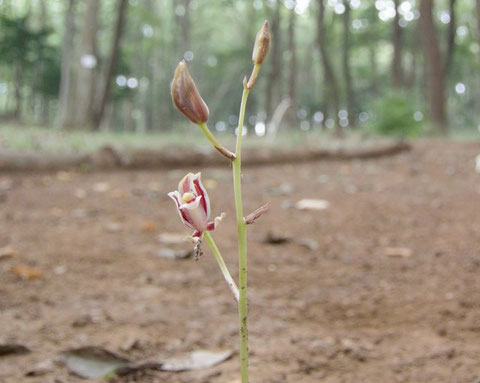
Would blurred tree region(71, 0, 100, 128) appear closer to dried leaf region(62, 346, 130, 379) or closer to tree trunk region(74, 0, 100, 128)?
tree trunk region(74, 0, 100, 128)

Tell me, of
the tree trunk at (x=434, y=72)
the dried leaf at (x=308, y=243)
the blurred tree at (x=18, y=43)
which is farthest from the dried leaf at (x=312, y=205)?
the blurred tree at (x=18, y=43)

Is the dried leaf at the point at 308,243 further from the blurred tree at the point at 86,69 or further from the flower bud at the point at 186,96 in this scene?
the blurred tree at the point at 86,69

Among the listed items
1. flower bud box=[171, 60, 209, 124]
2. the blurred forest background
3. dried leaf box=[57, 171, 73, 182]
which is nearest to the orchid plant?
flower bud box=[171, 60, 209, 124]

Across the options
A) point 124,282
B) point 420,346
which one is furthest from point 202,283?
point 420,346

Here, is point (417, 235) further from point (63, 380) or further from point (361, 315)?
point (63, 380)

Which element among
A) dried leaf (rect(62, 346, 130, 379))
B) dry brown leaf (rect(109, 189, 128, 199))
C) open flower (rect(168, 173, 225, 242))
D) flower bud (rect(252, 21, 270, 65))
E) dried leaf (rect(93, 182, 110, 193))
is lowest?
dried leaf (rect(62, 346, 130, 379))

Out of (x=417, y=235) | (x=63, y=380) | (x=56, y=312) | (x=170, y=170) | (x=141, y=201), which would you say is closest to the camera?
(x=63, y=380)
